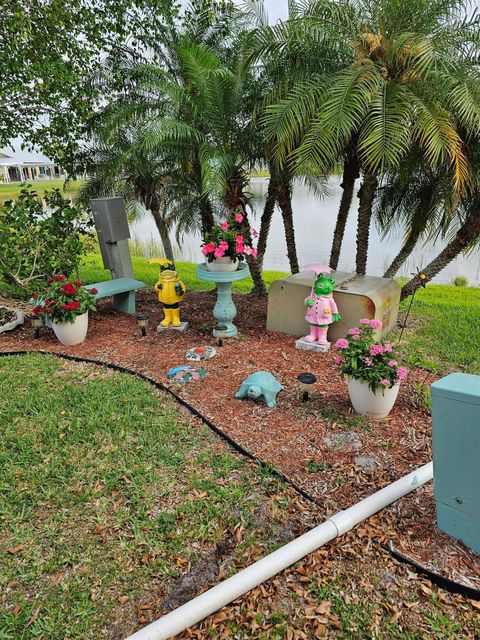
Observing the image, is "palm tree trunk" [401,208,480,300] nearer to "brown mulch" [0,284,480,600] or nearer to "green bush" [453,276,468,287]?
"brown mulch" [0,284,480,600]

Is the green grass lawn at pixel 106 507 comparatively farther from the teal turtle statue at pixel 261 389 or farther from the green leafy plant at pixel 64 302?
the green leafy plant at pixel 64 302

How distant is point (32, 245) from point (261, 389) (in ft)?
14.1

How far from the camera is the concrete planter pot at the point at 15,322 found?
583 centimetres

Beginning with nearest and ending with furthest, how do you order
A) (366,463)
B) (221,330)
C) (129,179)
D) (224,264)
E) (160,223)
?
1. (366,463)
2. (224,264)
3. (221,330)
4. (129,179)
5. (160,223)

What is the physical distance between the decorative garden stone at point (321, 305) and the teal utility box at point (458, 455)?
250cm

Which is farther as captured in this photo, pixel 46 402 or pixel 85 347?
pixel 85 347

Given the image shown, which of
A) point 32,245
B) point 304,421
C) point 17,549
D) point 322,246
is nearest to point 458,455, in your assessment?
point 304,421

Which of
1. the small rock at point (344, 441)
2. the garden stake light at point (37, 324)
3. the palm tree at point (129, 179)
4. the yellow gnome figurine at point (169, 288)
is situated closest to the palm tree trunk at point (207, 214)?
the palm tree at point (129, 179)

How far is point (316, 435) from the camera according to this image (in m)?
3.31

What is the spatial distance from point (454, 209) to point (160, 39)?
5332mm

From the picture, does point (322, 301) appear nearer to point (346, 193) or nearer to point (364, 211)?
point (364, 211)

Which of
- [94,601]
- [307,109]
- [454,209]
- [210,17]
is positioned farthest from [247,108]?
[94,601]

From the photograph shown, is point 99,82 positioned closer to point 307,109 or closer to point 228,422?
point 307,109

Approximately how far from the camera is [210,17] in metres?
6.95
